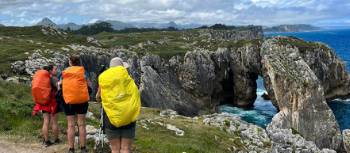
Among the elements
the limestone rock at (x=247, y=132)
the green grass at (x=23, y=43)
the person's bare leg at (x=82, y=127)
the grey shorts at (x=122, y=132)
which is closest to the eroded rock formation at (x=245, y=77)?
the green grass at (x=23, y=43)

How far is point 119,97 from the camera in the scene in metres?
12.9

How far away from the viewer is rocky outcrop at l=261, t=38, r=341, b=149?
62.0 meters

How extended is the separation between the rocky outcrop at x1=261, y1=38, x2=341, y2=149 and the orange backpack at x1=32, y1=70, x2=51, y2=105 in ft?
138

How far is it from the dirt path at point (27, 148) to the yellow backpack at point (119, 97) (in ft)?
22.2

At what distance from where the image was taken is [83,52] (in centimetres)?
7869

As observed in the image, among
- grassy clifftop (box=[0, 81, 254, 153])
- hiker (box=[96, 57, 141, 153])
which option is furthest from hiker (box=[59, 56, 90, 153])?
grassy clifftop (box=[0, 81, 254, 153])

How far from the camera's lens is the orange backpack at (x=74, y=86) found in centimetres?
1656

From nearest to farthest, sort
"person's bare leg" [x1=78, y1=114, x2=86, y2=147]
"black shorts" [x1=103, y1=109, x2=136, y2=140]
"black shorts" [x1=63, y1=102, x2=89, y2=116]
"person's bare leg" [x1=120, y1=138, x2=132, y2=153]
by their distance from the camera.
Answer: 1. "black shorts" [x1=103, y1=109, x2=136, y2=140]
2. "person's bare leg" [x1=120, y1=138, x2=132, y2=153]
3. "black shorts" [x1=63, y1=102, x2=89, y2=116]
4. "person's bare leg" [x1=78, y1=114, x2=86, y2=147]

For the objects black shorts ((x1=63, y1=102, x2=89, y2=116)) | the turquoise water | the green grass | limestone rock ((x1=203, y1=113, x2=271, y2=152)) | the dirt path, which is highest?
black shorts ((x1=63, y1=102, x2=89, y2=116))

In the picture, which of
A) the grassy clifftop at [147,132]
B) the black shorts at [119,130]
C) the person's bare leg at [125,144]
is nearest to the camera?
the black shorts at [119,130]

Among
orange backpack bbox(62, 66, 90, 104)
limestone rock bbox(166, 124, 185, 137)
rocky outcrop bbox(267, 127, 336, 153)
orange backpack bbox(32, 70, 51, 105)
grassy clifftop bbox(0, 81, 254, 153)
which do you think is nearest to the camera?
orange backpack bbox(62, 66, 90, 104)

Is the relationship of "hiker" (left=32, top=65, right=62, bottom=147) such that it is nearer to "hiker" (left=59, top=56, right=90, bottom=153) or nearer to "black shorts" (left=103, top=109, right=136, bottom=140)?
"hiker" (left=59, top=56, right=90, bottom=153)

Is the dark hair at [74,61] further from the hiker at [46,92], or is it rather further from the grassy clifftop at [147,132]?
the grassy clifftop at [147,132]

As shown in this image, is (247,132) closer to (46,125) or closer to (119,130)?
(46,125)
